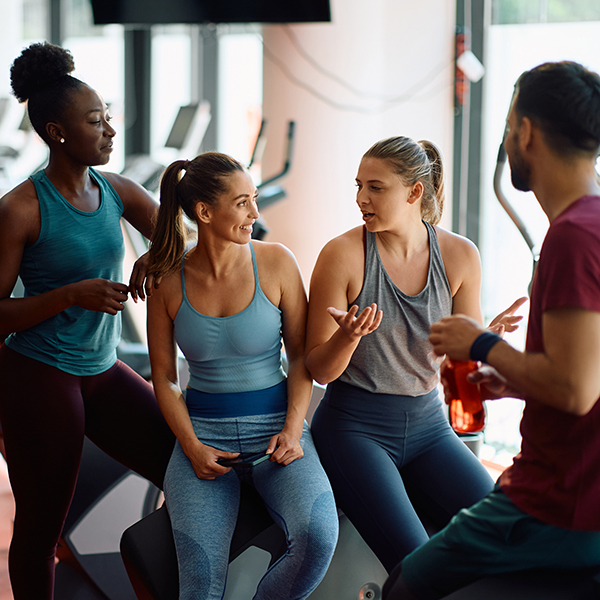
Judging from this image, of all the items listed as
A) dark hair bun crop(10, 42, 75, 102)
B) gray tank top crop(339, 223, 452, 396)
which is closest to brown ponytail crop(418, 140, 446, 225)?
gray tank top crop(339, 223, 452, 396)

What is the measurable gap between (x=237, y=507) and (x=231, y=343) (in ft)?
1.27

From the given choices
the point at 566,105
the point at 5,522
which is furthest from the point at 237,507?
the point at 5,522

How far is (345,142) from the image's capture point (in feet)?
12.6

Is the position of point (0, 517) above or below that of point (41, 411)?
below

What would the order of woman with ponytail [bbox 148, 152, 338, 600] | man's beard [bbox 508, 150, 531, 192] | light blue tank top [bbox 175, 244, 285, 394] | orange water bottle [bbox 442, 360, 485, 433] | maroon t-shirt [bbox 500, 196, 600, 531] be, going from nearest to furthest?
1. maroon t-shirt [bbox 500, 196, 600, 531]
2. man's beard [bbox 508, 150, 531, 192]
3. orange water bottle [bbox 442, 360, 485, 433]
4. woman with ponytail [bbox 148, 152, 338, 600]
5. light blue tank top [bbox 175, 244, 285, 394]

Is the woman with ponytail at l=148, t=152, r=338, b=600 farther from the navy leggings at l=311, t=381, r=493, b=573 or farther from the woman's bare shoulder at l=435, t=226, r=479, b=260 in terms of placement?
the woman's bare shoulder at l=435, t=226, r=479, b=260

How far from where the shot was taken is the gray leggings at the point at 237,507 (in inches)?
56.1

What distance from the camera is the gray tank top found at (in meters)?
1.63

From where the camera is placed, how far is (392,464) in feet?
5.15

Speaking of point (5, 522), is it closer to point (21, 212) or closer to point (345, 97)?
point (21, 212)

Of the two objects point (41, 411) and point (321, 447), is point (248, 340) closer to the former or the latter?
point (321, 447)

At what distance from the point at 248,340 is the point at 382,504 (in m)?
0.50

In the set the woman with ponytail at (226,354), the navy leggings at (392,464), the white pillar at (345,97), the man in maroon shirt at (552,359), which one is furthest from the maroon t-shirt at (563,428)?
the white pillar at (345,97)

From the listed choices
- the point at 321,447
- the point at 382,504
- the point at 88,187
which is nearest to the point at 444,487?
the point at 382,504
